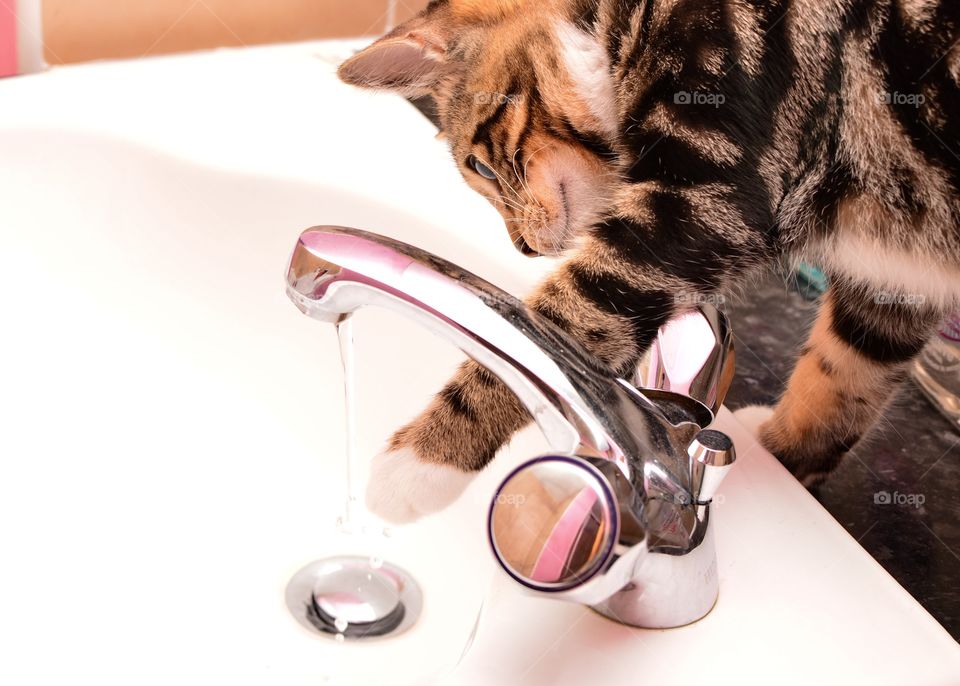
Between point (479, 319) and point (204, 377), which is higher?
point (479, 319)

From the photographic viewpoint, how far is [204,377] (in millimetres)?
936

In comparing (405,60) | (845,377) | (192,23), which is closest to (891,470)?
(845,377)

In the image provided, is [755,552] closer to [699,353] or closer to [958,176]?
[699,353]

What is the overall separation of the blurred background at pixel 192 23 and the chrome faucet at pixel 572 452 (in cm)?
76

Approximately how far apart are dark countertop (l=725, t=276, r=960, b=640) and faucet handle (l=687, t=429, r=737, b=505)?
220 mm

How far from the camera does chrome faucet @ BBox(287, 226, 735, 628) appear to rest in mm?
428

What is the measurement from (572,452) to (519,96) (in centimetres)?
41

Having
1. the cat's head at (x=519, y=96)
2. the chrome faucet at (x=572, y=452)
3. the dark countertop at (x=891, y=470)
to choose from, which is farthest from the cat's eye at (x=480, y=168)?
the chrome faucet at (x=572, y=452)

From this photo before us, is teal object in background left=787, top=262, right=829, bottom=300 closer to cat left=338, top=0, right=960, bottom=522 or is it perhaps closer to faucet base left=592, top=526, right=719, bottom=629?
cat left=338, top=0, right=960, bottom=522

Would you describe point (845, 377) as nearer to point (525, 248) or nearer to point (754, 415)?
point (754, 415)

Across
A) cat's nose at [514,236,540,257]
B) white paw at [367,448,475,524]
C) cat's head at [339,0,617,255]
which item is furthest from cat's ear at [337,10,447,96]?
white paw at [367,448,475,524]

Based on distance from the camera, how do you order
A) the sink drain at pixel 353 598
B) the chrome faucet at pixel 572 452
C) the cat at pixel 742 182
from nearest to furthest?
the chrome faucet at pixel 572 452 < the cat at pixel 742 182 < the sink drain at pixel 353 598

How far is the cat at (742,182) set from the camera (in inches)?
24.4

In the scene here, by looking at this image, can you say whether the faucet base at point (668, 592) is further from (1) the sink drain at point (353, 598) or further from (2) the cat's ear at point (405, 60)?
(2) the cat's ear at point (405, 60)
